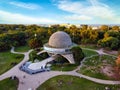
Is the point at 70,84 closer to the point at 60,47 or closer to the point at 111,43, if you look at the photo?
the point at 60,47

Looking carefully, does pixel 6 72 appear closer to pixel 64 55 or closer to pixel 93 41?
pixel 64 55

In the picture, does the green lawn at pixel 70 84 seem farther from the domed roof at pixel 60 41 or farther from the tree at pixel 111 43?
the tree at pixel 111 43

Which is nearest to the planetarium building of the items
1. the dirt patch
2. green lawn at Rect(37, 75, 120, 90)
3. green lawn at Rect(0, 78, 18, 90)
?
the dirt patch


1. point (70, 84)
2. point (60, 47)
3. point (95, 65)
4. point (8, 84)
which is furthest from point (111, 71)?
point (8, 84)

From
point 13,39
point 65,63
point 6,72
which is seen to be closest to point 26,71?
point 6,72

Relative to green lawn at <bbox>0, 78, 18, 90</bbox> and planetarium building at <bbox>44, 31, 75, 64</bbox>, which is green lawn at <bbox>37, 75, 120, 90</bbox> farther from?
planetarium building at <bbox>44, 31, 75, 64</bbox>
